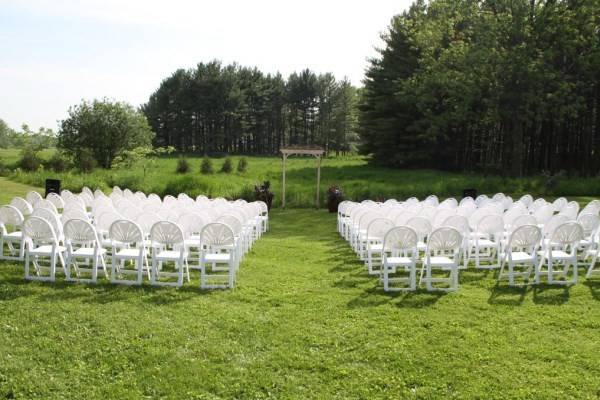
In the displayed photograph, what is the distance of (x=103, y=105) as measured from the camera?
31.0 meters

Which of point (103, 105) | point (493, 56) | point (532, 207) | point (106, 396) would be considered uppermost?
point (493, 56)

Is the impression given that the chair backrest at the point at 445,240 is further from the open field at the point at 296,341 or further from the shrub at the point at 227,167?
the shrub at the point at 227,167

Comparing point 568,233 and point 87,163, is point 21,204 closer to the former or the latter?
point 568,233

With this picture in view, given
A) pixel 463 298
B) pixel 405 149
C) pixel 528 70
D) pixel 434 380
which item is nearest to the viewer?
pixel 434 380

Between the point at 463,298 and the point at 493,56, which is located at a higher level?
the point at 493,56

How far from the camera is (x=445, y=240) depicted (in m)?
6.86

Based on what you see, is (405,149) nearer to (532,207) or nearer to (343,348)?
(532,207)

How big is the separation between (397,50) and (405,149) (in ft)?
24.2

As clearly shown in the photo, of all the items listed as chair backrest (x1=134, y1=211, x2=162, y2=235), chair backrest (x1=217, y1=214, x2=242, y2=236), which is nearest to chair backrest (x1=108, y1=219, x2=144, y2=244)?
chair backrest (x1=134, y1=211, x2=162, y2=235)

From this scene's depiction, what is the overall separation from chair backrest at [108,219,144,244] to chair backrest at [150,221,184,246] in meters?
0.18

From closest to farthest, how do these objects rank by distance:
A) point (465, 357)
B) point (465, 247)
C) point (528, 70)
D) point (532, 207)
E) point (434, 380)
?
point (434, 380)
point (465, 357)
point (465, 247)
point (532, 207)
point (528, 70)

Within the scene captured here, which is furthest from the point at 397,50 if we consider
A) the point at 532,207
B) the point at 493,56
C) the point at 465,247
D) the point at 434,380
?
the point at 434,380

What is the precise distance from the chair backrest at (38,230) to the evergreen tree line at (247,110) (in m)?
58.3

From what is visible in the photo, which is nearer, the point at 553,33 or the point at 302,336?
the point at 302,336
